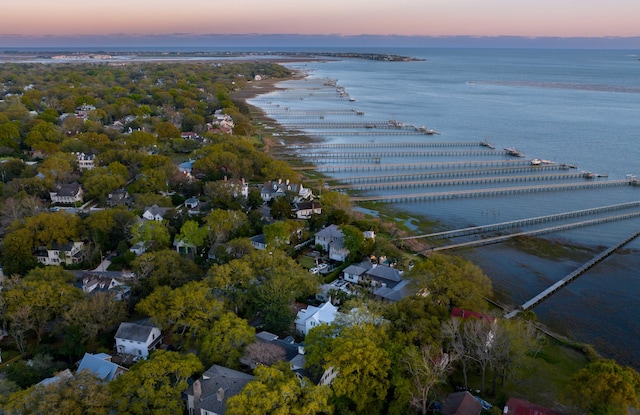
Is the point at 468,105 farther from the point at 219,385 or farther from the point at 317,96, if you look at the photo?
the point at 219,385

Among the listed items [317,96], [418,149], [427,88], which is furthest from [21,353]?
[427,88]

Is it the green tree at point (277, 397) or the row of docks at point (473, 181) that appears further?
the row of docks at point (473, 181)

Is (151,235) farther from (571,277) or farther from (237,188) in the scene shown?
(571,277)

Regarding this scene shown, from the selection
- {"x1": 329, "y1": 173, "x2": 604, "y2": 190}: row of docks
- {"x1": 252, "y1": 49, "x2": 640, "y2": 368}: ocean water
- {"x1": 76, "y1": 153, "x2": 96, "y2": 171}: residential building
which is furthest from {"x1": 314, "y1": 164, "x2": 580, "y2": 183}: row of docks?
{"x1": 76, "y1": 153, "x2": 96, "y2": 171}: residential building

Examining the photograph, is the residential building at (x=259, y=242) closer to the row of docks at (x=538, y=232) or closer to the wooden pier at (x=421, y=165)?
the row of docks at (x=538, y=232)

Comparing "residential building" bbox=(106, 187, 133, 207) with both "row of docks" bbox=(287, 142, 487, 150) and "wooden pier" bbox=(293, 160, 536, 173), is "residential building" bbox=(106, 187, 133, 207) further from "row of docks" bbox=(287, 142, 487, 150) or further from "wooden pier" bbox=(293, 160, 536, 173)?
"row of docks" bbox=(287, 142, 487, 150)

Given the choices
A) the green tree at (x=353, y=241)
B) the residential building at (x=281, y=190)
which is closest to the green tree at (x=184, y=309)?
the green tree at (x=353, y=241)
